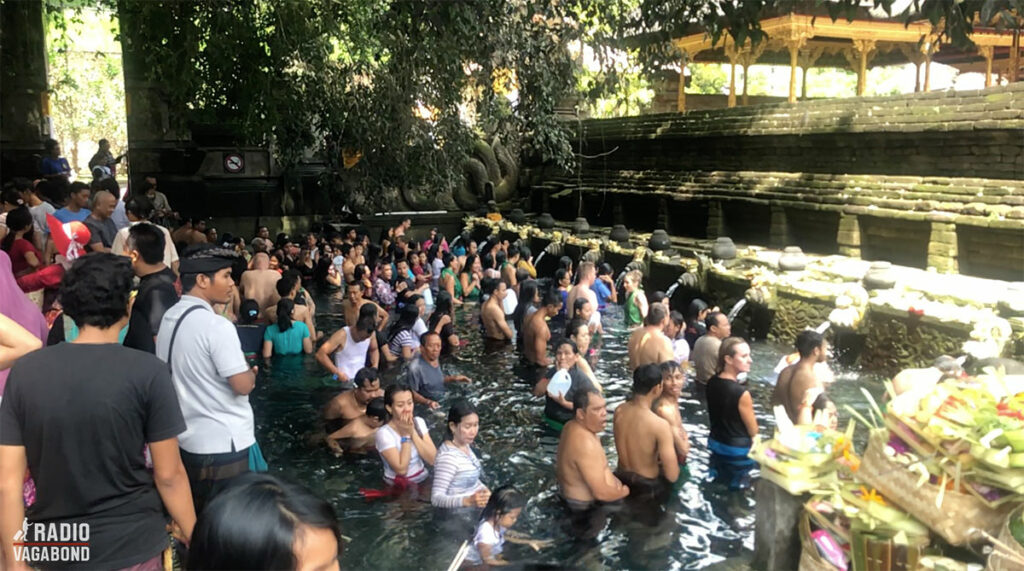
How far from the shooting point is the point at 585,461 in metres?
5.88

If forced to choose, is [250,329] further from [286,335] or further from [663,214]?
[663,214]

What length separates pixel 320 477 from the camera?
680 cm

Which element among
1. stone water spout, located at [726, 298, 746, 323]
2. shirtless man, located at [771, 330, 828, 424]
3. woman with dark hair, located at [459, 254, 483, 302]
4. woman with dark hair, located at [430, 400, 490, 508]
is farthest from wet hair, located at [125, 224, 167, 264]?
woman with dark hair, located at [459, 254, 483, 302]

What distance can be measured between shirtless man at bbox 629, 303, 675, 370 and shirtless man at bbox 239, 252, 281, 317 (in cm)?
466

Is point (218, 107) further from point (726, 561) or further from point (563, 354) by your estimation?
point (726, 561)

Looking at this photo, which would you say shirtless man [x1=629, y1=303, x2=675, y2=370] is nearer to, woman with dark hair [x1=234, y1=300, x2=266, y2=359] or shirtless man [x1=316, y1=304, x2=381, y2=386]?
shirtless man [x1=316, y1=304, x2=381, y2=386]

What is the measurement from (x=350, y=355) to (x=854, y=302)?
6094mm

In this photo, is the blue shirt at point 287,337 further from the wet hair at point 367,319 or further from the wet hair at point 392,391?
the wet hair at point 392,391

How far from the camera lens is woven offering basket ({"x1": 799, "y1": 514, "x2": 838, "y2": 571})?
3600 millimetres

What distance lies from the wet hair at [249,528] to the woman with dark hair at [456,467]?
3954 mm

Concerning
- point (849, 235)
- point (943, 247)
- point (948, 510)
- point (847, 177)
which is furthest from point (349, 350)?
point (847, 177)

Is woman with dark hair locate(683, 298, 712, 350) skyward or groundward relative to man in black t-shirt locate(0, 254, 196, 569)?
groundward

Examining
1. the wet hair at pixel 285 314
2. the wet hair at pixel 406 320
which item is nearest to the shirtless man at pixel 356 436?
the wet hair at pixel 406 320

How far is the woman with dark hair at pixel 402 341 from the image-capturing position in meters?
9.37
